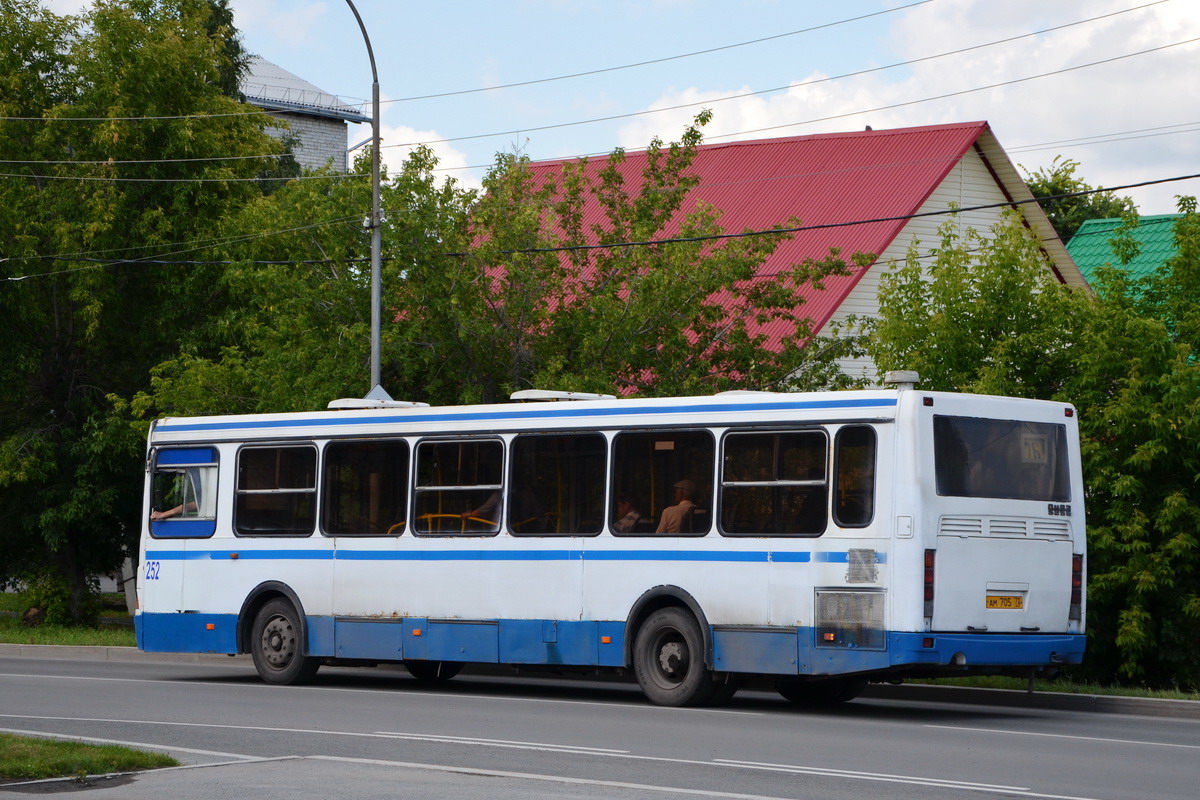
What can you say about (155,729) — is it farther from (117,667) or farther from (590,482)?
(117,667)

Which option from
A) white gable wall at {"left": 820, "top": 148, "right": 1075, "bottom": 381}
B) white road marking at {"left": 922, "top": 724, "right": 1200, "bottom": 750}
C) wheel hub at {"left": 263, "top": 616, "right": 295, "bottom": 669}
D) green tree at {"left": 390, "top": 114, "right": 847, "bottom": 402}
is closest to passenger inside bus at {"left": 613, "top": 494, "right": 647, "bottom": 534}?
white road marking at {"left": 922, "top": 724, "right": 1200, "bottom": 750}

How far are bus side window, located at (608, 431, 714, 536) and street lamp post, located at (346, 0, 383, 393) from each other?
7319 mm

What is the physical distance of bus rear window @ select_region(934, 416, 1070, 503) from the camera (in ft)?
48.6

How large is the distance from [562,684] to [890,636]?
20.5 ft

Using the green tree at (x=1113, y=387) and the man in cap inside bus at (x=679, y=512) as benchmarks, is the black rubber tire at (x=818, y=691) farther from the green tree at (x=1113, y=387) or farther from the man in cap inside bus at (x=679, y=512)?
the green tree at (x=1113, y=387)

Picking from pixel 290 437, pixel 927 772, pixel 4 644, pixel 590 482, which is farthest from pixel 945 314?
pixel 4 644

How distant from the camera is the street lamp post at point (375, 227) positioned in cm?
2397

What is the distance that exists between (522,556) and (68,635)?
15.1 metres

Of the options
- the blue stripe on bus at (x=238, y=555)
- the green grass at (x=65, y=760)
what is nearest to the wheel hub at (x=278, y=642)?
the blue stripe on bus at (x=238, y=555)

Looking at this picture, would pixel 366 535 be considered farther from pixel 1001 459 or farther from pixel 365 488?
pixel 1001 459

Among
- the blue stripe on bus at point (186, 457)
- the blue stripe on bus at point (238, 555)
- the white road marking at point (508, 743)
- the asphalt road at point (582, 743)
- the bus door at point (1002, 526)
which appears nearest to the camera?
the asphalt road at point (582, 743)

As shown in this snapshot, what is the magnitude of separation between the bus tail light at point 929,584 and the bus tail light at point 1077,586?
1889mm

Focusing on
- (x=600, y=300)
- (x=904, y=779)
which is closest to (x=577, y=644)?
(x=904, y=779)

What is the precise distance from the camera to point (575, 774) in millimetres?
10586
